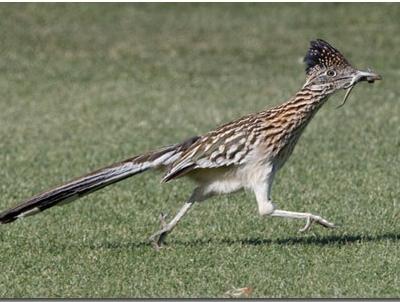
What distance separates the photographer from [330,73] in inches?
353

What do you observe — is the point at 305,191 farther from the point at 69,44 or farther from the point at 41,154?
the point at 69,44

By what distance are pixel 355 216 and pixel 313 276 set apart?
2.26m

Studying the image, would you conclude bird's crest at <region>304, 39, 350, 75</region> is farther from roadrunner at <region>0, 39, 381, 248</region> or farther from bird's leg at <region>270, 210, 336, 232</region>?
bird's leg at <region>270, 210, 336, 232</region>

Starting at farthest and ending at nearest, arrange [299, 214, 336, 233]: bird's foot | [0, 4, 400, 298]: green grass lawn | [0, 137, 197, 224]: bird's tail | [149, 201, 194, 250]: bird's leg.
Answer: [149, 201, 194, 250]: bird's leg, [299, 214, 336, 233]: bird's foot, [0, 137, 197, 224]: bird's tail, [0, 4, 400, 298]: green grass lawn

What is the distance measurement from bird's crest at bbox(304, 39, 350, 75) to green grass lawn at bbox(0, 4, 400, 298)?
134 cm

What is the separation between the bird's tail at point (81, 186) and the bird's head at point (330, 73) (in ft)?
4.29

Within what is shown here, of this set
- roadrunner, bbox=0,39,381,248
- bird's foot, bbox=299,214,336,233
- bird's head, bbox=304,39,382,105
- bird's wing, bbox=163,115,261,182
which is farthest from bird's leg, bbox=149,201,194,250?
bird's head, bbox=304,39,382,105

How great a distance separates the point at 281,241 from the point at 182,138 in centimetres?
587

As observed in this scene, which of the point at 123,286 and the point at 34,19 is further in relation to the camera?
the point at 34,19

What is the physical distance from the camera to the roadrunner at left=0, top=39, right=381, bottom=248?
8.81 metres

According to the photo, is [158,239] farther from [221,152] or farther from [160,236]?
[221,152]

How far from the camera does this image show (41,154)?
14.0 meters

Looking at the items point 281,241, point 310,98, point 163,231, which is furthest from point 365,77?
point 163,231

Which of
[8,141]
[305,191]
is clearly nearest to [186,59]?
[8,141]
